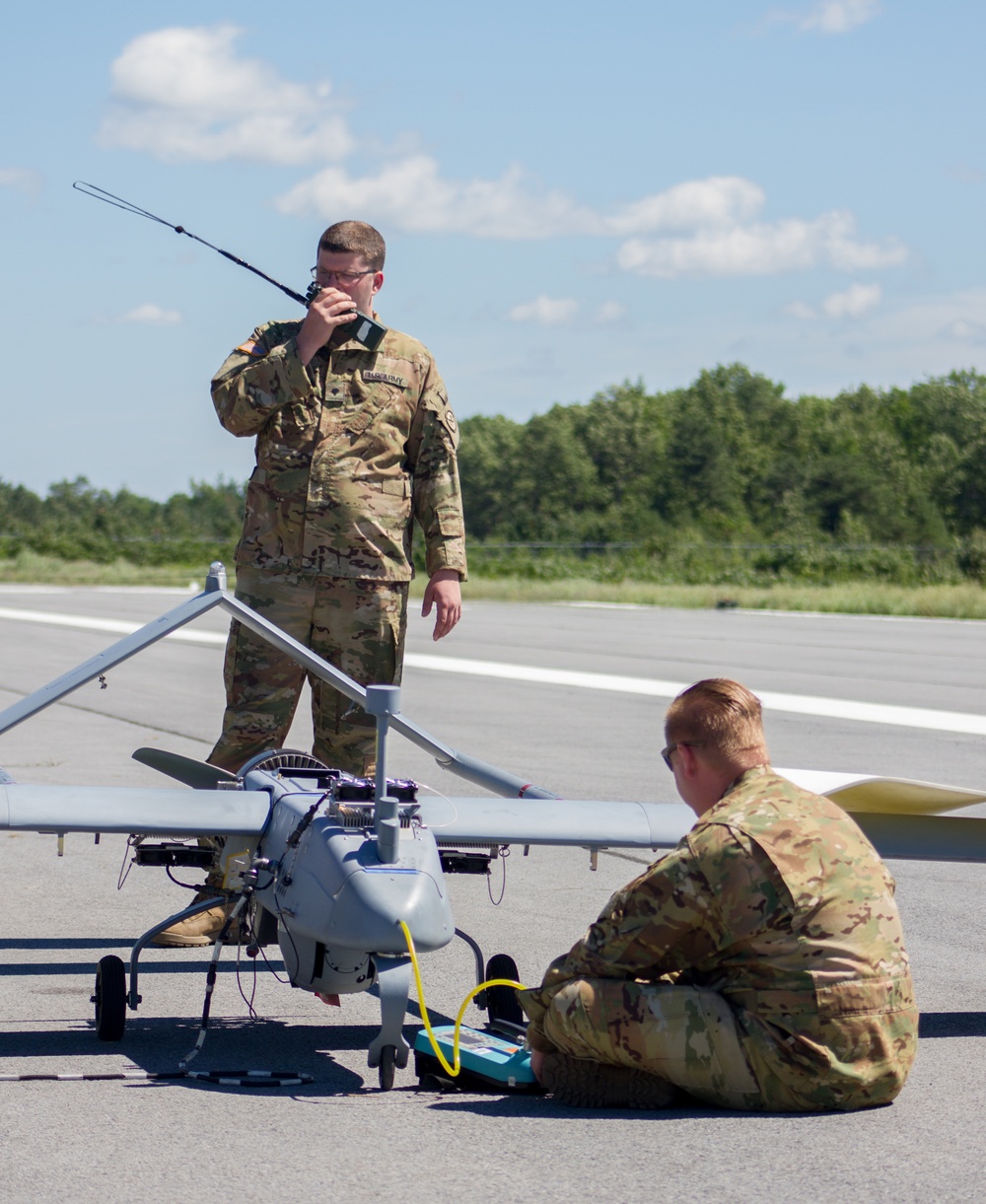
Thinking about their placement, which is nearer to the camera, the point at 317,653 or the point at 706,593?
the point at 317,653

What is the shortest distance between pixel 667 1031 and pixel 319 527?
2597 millimetres

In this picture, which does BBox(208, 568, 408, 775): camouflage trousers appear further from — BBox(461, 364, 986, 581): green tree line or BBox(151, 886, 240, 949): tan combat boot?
BBox(461, 364, 986, 581): green tree line

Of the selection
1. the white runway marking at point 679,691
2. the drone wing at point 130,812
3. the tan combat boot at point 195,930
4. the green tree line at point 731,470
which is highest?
the green tree line at point 731,470

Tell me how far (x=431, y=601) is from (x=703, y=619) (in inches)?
984

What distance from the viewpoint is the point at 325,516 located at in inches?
225

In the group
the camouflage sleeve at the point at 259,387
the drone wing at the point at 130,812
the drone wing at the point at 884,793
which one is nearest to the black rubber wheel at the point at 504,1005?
the drone wing at the point at 130,812

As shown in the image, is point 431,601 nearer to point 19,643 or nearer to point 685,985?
point 685,985

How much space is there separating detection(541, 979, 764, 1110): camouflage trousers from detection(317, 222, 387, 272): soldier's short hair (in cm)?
298

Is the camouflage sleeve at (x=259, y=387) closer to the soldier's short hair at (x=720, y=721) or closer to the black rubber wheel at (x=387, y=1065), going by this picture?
the soldier's short hair at (x=720, y=721)

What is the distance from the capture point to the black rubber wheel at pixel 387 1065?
3.87 m

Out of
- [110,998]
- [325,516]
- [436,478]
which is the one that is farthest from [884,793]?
[110,998]

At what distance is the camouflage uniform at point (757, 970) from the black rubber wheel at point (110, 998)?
1322 mm

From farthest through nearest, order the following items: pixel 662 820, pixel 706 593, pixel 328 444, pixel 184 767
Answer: pixel 706 593, pixel 328 444, pixel 184 767, pixel 662 820

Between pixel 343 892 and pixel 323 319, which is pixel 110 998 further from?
pixel 323 319
